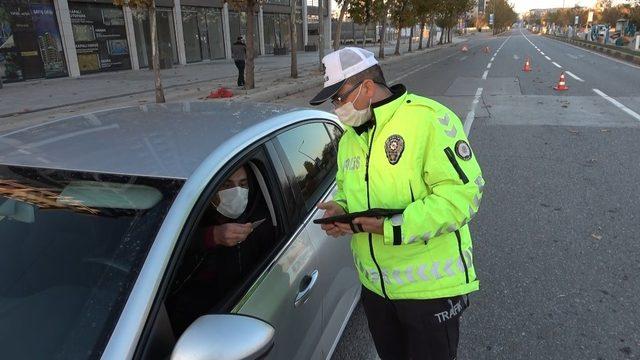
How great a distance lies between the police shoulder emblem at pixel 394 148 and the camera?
1.68 metres

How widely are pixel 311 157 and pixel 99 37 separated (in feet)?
71.1

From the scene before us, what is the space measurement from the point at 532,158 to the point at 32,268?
6679 millimetres

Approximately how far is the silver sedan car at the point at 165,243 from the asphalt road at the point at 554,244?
1085 mm

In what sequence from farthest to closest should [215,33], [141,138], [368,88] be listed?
[215,33] < [141,138] < [368,88]

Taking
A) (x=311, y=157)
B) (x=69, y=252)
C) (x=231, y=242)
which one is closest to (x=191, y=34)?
(x=311, y=157)

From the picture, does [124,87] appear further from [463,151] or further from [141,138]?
[463,151]

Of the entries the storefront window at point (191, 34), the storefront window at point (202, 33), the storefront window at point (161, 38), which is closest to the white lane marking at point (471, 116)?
the storefront window at point (161, 38)

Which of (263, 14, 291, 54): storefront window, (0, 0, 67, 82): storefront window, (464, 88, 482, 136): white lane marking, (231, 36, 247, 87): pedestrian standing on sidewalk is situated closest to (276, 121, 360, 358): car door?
(464, 88, 482, 136): white lane marking

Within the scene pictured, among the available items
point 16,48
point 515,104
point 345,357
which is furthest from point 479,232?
point 16,48

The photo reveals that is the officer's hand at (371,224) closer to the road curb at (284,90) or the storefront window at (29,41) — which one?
the road curb at (284,90)

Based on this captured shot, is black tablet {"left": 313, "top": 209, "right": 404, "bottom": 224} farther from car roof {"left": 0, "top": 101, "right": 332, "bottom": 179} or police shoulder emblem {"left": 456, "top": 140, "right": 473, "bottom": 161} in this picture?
car roof {"left": 0, "top": 101, "right": 332, "bottom": 179}

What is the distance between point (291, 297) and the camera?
1.88m

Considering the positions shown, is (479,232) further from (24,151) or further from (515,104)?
(515,104)

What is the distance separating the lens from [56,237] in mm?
1647
